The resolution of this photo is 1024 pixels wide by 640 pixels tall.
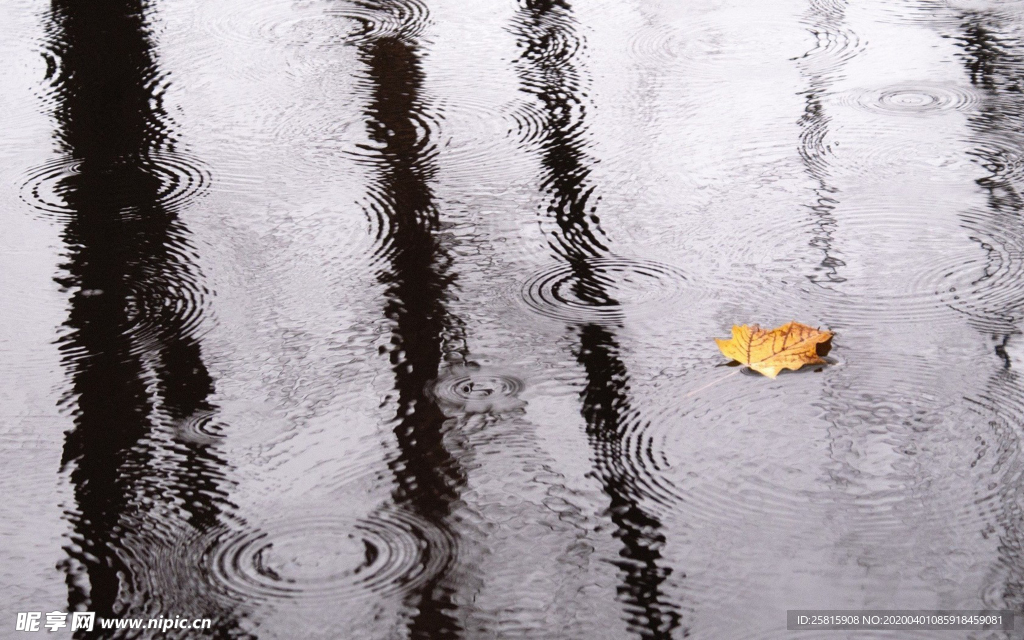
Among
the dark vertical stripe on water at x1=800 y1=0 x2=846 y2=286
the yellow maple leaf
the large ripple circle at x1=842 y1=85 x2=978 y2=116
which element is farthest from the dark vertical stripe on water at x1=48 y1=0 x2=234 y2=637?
the large ripple circle at x1=842 y1=85 x2=978 y2=116

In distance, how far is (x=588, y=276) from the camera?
3.33 m

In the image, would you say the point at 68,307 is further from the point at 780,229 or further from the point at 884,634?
the point at 884,634

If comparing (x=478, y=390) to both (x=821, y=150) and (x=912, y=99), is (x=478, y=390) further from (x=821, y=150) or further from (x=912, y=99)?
(x=912, y=99)

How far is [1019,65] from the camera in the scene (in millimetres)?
4758

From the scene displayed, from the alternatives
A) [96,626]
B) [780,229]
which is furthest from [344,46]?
[96,626]

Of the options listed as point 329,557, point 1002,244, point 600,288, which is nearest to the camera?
point 329,557

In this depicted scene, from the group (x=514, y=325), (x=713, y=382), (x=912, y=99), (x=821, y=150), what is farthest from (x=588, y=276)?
(x=912, y=99)

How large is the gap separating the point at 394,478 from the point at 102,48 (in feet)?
11.7

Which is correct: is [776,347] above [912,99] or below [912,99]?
below

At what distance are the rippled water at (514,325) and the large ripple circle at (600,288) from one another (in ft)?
0.05

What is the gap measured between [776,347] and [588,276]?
635 millimetres

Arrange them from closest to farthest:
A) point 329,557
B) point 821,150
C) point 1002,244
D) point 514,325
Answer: point 329,557 < point 514,325 < point 1002,244 < point 821,150

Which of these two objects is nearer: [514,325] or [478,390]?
[478,390]

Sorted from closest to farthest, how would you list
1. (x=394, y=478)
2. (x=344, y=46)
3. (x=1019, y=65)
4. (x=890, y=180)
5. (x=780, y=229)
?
1. (x=394, y=478)
2. (x=780, y=229)
3. (x=890, y=180)
4. (x=1019, y=65)
5. (x=344, y=46)
